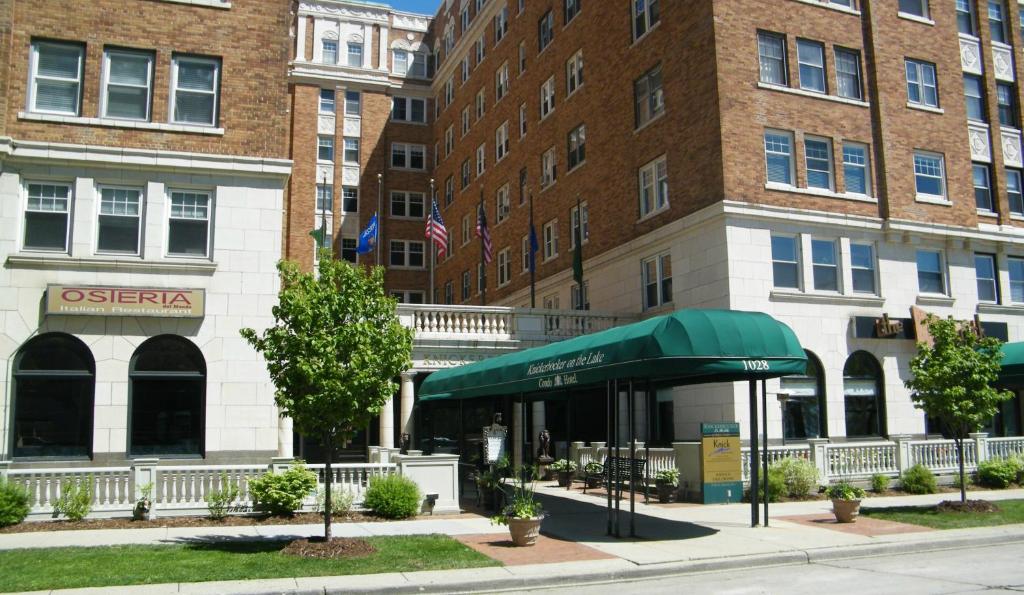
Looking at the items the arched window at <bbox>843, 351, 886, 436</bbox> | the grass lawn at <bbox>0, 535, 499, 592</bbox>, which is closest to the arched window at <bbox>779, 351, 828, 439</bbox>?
the arched window at <bbox>843, 351, 886, 436</bbox>

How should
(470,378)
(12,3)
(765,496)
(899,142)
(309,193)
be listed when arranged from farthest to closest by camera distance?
(309,193) < (899,142) < (470,378) < (12,3) < (765,496)

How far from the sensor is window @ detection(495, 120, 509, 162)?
46.8 metres

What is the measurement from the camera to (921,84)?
30.6m

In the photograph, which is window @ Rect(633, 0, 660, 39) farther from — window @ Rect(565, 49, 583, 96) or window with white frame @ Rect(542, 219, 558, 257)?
window with white frame @ Rect(542, 219, 558, 257)

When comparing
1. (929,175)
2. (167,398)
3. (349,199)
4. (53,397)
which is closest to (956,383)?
(929,175)

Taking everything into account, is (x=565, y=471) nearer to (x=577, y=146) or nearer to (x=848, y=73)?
(x=577, y=146)

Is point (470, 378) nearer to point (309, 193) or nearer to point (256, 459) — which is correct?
point (256, 459)

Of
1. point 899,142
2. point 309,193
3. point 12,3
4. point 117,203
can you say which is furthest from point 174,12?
point 309,193

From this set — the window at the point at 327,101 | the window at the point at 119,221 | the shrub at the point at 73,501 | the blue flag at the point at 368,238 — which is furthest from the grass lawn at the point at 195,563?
the window at the point at 327,101

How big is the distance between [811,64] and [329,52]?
39390 mm

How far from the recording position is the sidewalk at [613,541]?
38.1ft

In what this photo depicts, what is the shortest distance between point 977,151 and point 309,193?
129ft

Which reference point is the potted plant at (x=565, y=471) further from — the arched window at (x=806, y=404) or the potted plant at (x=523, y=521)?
the potted plant at (x=523, y=521)

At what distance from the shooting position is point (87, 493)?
17.7 m
